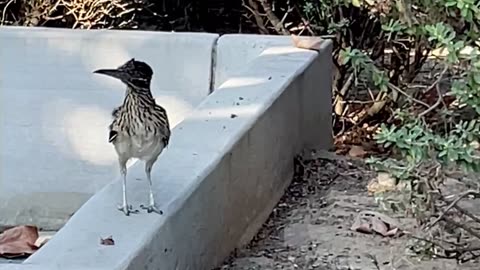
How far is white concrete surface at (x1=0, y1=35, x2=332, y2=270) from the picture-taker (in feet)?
12.0

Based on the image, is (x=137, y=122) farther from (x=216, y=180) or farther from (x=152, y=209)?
(x=216, y=180)

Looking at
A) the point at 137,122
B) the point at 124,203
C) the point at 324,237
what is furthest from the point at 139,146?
the point at 324,237

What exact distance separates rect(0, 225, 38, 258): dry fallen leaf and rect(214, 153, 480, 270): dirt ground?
1537 mm

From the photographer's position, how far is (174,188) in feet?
14.0

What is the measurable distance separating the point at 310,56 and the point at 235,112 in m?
1.46

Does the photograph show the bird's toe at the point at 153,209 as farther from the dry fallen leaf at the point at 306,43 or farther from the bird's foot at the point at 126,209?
the dry fallen leaf at the point at 306,43

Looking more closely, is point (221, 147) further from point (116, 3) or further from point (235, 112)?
point (116, 3)

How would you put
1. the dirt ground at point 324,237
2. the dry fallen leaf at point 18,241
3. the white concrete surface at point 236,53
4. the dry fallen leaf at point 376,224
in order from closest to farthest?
the dirt ground at point 324,237
the dry fallen leaf at point 376,224
the dry fallen leaf at point 18,241
the white concrete surface at point 236,53

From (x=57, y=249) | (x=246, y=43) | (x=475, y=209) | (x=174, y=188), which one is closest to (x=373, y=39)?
(x=246, y=43)

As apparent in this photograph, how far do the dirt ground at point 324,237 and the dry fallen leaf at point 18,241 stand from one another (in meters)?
1.54

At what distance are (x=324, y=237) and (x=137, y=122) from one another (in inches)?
59.6

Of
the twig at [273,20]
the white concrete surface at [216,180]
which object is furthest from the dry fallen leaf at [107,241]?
the twig at [273,20]

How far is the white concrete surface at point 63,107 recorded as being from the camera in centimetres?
700

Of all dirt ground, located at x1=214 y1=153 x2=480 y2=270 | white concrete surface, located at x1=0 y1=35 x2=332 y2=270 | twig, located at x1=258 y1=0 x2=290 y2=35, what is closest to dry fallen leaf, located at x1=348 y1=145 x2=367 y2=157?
white concrete surface, located at x1=0 y1=35 x2=332 y2=270
